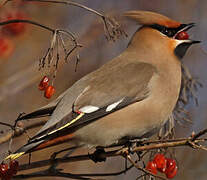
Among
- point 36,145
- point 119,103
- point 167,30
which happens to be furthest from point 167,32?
point 36,145

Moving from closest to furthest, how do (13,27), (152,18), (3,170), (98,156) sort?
(3,170) → (98,156) → (152,18) → (13,27)

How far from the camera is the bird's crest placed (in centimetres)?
382

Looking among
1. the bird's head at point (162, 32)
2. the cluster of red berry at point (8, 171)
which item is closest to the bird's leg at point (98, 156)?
Answer: the cluster of red berry at point (8, 171)

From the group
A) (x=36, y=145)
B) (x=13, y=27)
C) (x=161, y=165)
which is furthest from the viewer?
(x=13, y=27)

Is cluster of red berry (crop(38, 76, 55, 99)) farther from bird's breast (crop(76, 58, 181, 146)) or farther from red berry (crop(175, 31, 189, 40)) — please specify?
red berry (crop(175, 31, 189, 40))

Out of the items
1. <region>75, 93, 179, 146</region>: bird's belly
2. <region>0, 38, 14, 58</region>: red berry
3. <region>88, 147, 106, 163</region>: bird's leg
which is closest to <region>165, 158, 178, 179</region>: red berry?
<region>75, 93, 179, 146</region>: bird's belly

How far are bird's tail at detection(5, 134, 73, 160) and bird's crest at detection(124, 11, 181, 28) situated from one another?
98 cm

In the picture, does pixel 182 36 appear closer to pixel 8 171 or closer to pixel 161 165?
pixel 161 165

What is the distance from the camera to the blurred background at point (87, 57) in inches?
180

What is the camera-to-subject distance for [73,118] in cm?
331

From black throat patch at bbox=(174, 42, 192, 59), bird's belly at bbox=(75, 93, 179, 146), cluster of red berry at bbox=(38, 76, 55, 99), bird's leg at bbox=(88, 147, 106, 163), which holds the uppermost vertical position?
black throat patch at bbox=(174, 42, 192, 59)

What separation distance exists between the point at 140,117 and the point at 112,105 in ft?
0.63

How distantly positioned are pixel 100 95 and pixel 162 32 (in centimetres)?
75

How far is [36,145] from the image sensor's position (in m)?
3.05
